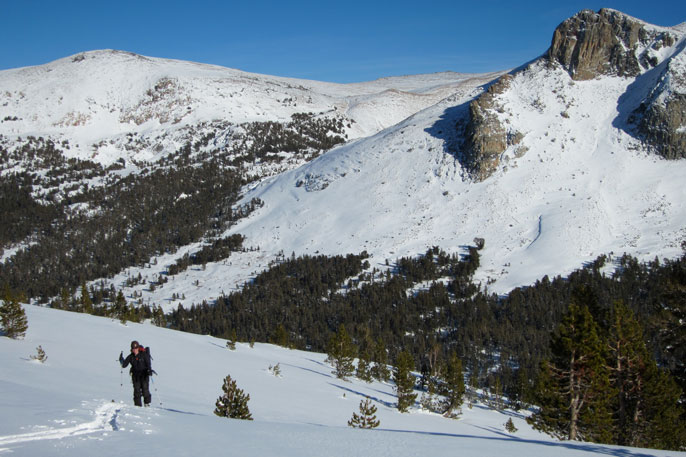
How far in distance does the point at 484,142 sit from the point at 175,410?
4703 inches

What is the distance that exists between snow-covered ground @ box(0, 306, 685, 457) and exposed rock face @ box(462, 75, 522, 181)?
96.5m

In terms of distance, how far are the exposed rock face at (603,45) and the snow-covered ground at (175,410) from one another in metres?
137

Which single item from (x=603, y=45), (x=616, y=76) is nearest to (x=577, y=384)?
(x=616, y=76)

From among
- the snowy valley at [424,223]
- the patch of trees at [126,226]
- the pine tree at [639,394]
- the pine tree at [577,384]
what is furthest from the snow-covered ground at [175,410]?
the patch of trees at [126,226]

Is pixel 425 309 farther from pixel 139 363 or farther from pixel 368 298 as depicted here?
pixel 139 363

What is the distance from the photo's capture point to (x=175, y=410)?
1590 cm

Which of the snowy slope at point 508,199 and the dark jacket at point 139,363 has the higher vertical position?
the snowy slope at point 508,199

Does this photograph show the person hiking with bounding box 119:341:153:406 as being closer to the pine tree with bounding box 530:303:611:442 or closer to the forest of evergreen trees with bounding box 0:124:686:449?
the pine tree with bounding box 530:303:611:442

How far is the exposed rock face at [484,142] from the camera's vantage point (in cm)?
12281

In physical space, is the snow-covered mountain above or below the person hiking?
above

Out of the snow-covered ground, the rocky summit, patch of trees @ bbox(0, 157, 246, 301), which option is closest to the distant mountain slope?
the rocky summit

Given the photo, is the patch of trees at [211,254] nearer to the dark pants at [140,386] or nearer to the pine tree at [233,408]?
the pine tree at [233,408]

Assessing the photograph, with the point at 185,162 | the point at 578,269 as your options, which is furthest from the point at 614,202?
the point at 185,162

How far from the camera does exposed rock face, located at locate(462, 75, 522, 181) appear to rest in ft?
403
